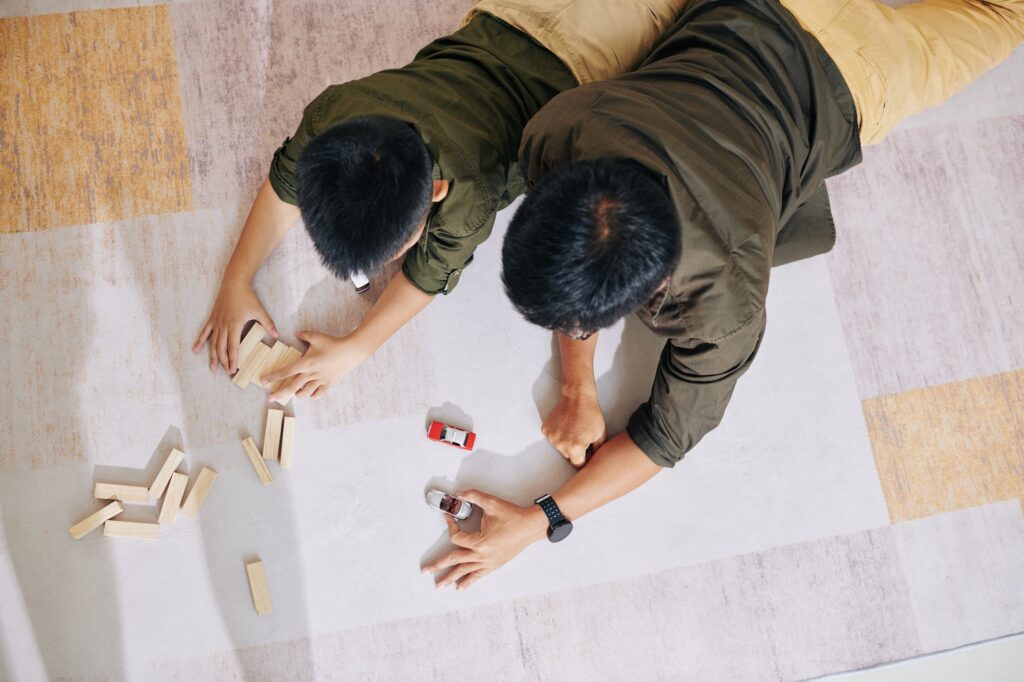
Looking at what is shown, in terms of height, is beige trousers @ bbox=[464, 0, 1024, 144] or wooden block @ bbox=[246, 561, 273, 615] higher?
beige trousers @ bbox=[464, 0, 1024, 144]

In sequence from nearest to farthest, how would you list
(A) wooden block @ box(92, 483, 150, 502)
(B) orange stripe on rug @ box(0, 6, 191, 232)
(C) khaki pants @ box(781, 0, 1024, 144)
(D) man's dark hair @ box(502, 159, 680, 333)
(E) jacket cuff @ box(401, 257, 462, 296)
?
(D) man's dark hair @ box(502, 159, 680, 333) → (C) khaki pants @ box(781, 0, 1024, 144) → (E) jacket cuff @ box(401, 257, 462, 296) → (A) wooden block @ box(92, 483, 150, 502) → (B) orange stripe on rug @ box(0, 6, 191, 232)

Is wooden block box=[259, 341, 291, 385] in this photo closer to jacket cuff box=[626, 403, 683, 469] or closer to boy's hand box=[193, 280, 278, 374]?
boy's hand box=[193, 280, 278, 374]

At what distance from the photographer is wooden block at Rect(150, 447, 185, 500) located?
143cm

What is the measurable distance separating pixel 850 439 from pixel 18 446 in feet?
6.00

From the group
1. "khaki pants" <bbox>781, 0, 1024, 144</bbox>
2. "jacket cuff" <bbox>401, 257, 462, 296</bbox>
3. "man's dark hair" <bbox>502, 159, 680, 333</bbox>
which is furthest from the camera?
"jacket cuff" <bbox>401, 257, 462, 296</bbox>

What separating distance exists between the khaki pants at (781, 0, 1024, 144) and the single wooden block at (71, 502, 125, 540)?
5.37 ft

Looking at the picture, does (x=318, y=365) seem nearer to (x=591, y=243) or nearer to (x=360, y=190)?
(x=360, y=190)

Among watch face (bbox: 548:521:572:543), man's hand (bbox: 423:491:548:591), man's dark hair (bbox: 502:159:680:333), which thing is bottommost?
watch face (bbox: 548:521:572:543)

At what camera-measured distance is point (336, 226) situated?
2.98 ft

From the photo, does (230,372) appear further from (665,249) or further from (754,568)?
(754,568)

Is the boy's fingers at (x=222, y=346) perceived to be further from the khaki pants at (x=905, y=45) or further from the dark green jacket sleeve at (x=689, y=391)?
the khaki pants at (x=905, y=45)

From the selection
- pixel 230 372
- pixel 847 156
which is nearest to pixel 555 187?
pixel 847 156

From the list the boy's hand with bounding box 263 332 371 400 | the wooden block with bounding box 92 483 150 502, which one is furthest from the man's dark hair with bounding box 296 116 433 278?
the wooden block with bounding box 92 483 150 502

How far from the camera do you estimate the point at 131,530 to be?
4.62 feet
